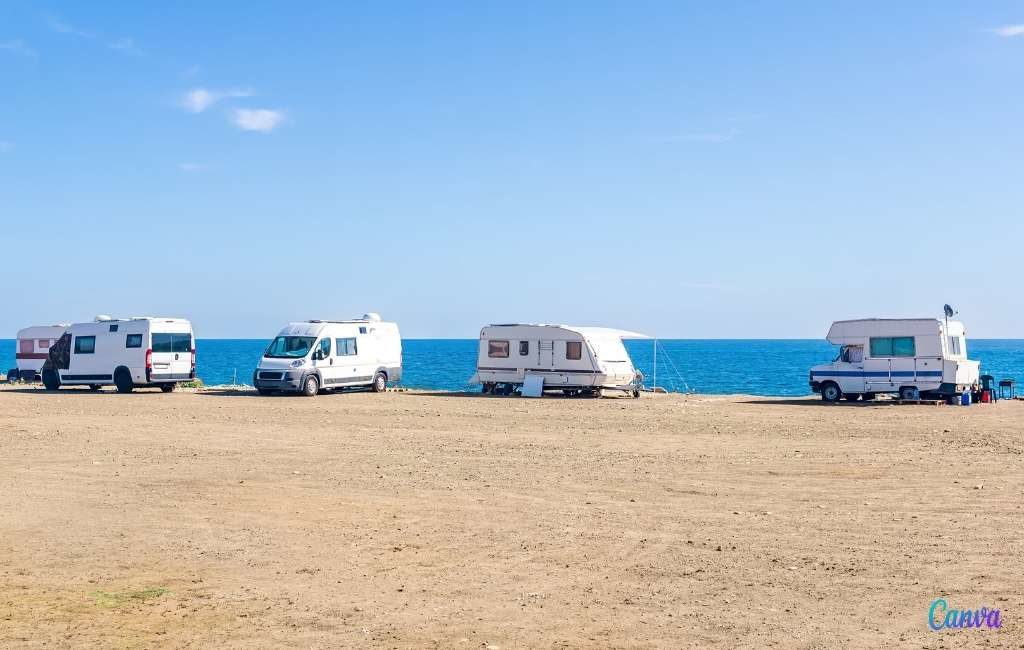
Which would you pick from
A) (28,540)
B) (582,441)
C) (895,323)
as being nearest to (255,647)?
(28,540)

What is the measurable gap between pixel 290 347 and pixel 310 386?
1625 mm

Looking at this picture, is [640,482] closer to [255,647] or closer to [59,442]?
[255,647]

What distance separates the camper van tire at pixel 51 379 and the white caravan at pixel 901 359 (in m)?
26.9

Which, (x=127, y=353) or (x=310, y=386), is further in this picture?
(x=127, y=353)

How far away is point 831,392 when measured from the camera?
34906 mm

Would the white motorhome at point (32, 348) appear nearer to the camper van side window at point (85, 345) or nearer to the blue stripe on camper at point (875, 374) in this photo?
the camper van side window at point (85, 345)

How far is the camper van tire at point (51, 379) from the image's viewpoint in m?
38.8

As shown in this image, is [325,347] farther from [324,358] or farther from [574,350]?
[574,350]

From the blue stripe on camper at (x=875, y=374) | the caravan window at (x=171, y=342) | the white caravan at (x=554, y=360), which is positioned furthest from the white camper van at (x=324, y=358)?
the blue stripe on camper at (x=875, y=374)

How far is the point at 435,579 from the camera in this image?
9602 mm

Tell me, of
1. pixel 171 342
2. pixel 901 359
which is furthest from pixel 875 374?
pixel 171 342

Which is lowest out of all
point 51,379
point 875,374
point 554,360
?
point 51,379

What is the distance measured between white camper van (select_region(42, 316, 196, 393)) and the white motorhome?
790 centimetres

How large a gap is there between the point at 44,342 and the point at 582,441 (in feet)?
107
